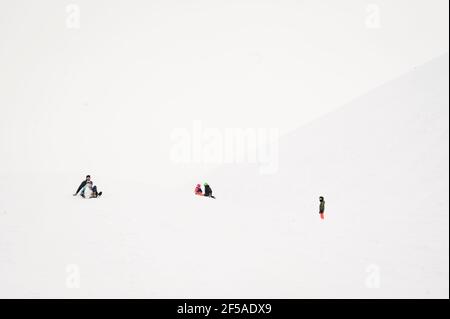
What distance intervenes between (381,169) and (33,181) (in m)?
26.3

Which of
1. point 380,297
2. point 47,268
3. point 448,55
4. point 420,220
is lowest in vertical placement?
point 380,297

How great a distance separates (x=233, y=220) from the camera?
16094 millimetres

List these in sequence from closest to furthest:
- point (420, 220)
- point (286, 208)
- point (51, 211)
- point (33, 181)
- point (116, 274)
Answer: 1. point (116, 274)
2. point (51, 211)
3. point (420, 220)
4. point (33, 181)
5. point (286, 208)

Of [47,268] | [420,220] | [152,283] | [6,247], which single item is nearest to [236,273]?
[152,283]

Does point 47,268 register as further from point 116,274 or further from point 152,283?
point 152,283

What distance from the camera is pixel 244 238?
1375 centimetres

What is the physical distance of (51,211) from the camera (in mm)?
13836

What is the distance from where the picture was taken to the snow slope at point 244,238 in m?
9.79

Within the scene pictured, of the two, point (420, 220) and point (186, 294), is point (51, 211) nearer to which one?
point (186, 294)

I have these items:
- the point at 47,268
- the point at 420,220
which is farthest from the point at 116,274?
the point at 420,220

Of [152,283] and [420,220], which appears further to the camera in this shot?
[420,220]

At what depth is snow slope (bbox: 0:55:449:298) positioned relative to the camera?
32.1 feet

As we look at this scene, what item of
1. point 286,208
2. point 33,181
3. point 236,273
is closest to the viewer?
point 236,273

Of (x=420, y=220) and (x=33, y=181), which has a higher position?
(x=33, y=181)
